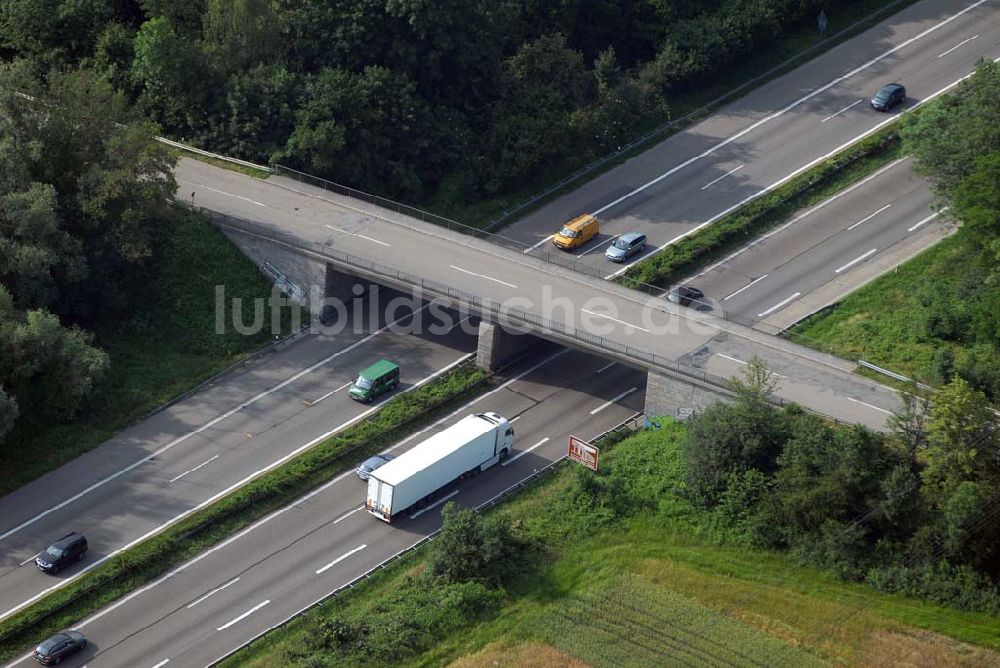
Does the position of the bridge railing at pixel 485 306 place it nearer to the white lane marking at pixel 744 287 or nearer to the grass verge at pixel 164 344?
the grass verge at pixel 164 344

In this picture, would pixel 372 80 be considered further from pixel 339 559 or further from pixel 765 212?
pixel 339 559

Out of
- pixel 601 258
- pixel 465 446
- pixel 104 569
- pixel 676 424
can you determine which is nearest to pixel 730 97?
pixel 601 258

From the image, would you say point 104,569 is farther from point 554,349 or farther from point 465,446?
point 554,349

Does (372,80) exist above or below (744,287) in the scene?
above

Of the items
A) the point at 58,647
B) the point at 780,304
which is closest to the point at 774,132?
the point at 780,304

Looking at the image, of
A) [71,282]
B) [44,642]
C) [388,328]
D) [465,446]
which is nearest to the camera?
[44,642]

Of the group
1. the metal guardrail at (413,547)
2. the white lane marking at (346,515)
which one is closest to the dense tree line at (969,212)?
the metal guardrail at (413,547)

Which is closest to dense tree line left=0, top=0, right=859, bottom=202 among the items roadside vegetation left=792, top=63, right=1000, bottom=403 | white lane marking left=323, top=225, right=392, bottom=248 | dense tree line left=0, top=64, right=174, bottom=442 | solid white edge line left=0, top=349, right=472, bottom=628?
white lane marking left=323, top=225, right=392, bottom=248
